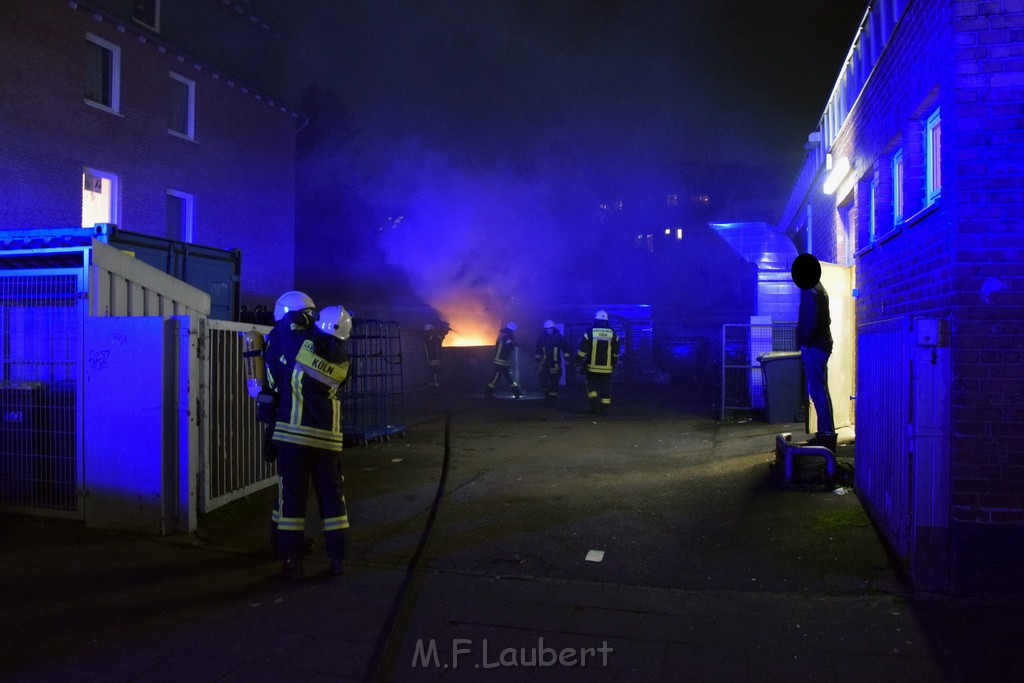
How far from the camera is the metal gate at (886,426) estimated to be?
4246mm

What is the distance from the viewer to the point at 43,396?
18.5ft

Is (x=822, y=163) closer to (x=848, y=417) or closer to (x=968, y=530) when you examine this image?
(x=848, y=417)

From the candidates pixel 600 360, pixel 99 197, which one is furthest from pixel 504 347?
pixel 99 197

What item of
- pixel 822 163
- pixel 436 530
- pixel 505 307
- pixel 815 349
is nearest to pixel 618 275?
pixel 505 307

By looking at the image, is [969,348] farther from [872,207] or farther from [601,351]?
[601,351]

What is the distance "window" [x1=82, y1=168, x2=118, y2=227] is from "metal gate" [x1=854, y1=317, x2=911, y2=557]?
1381 centimetres

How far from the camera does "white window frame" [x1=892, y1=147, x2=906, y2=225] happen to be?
5.92 meters

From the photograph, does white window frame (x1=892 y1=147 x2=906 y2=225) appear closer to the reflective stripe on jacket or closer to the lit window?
the lit window

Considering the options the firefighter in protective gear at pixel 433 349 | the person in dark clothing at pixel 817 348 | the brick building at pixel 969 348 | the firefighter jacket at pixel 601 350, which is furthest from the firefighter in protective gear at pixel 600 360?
the brick building at pixel 969 348

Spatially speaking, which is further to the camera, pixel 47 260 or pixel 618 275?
pixel 618 275

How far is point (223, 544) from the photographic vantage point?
5098 millimetres

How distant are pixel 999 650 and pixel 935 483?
951 mm

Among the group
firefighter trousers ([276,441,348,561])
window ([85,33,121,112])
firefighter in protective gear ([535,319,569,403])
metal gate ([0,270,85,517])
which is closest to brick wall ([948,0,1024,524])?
firefighter trousers ([276,441,348,561])

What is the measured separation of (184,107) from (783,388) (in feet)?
45.1
